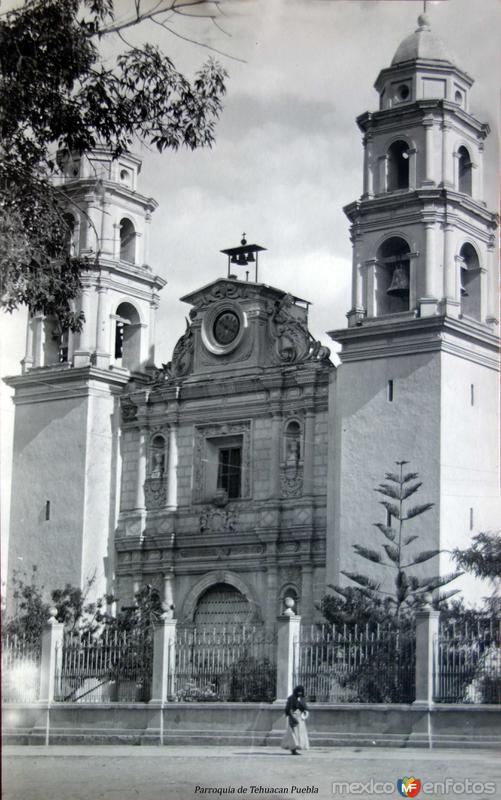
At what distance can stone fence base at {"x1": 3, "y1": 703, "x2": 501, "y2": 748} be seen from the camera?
13.5m

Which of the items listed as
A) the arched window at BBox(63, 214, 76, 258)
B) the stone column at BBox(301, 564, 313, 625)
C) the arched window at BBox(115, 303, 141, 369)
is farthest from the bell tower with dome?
the arched window at BBox(63, 214, 76, 258)

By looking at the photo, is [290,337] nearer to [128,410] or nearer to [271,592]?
[128,410]

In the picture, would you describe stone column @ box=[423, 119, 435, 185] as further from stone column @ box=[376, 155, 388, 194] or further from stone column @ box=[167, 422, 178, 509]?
stone column @ box=[167, 422, 178, 509]

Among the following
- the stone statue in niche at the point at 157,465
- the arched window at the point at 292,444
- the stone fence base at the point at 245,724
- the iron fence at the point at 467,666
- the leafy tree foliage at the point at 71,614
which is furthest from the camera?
the stone statue in niche at the point at 157,465

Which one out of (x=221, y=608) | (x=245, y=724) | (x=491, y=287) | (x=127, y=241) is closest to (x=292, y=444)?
(x=221, y=608)

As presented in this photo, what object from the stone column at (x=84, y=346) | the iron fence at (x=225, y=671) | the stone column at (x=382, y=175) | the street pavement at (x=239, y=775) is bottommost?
the street pavement at (x=239, y=775)

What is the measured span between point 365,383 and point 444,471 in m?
1.84

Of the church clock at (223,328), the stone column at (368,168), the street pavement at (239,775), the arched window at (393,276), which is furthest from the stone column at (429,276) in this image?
the street pavement at (239,775)

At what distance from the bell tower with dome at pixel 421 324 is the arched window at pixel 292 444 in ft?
3.16

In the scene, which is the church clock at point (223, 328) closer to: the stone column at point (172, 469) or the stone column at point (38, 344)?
the stone column at point (172, 469)

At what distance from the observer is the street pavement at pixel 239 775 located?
918 centimetres

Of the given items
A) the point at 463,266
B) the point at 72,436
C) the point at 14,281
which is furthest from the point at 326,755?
the point at 463,266

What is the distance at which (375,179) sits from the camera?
1922 centimetres

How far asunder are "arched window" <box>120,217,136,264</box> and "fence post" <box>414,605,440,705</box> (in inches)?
195
